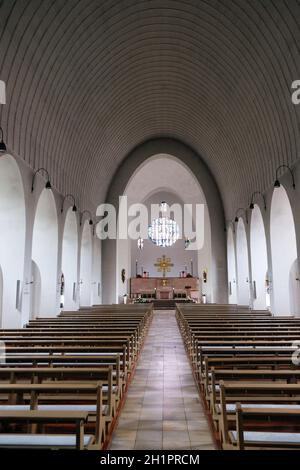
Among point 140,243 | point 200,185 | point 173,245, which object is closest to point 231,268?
point 200,185

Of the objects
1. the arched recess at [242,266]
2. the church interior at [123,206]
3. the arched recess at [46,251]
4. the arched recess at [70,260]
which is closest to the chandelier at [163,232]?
the church interior at [123,206]

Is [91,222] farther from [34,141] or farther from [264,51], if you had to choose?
[264,51]

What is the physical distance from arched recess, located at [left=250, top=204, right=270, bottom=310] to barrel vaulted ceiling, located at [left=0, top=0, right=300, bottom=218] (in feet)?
4.39

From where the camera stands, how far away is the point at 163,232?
2967cm

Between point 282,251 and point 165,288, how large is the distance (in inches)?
611

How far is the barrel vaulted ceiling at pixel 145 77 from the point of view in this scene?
780cm

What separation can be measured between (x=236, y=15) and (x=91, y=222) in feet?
32.8

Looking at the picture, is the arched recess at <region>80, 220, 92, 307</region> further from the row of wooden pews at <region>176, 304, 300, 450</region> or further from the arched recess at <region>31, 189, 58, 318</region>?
the row of wooden pews at <region>176, 304, 300, 450</region>

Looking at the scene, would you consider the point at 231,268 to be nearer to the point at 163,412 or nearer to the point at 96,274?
the point at 96,274

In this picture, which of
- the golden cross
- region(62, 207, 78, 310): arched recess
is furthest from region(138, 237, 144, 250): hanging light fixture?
region(62, 207, 78, 310): arched recess

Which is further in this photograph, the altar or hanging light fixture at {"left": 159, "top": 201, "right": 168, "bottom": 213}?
hanging light fixture at {"left": 159, "top": 201, "right": 168, "bottom": 213}

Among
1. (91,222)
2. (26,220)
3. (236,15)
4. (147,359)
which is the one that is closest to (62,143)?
(26,220)

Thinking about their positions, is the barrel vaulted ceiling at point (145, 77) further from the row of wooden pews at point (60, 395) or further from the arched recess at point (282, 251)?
the row of wooden pews at point (60, 395)

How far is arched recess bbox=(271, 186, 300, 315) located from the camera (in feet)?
37.0
